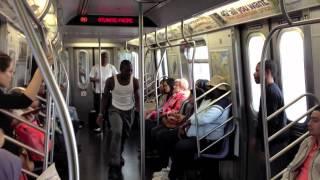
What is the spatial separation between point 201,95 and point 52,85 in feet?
12.4

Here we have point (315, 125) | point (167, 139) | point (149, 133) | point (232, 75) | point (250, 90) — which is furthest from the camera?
point (149, 133)

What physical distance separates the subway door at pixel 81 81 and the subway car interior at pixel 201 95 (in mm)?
Result: 3922

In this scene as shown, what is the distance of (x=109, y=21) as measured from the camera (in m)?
4.30

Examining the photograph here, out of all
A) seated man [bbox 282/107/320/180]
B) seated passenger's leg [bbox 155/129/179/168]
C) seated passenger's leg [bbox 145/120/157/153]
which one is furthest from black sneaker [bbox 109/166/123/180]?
seated man [bbox 282/107/320/180]

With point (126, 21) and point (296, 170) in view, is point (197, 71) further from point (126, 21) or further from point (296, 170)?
point (296, 170)

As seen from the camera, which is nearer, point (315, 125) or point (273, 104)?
point (315, 125)

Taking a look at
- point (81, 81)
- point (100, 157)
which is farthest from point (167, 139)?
point (81, 81)

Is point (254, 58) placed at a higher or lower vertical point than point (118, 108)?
higher

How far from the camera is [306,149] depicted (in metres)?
2.89

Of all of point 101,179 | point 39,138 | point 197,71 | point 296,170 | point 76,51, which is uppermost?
point 76,51

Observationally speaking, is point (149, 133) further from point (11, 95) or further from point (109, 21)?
point (11, 95)

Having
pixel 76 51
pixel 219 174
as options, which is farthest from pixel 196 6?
pixel 76 51

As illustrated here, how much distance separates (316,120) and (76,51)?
8614 millimetres

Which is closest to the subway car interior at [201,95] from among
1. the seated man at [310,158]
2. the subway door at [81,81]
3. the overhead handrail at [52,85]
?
the seated man at [310,158]
